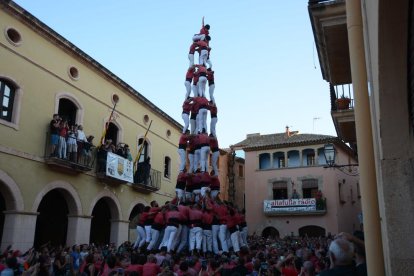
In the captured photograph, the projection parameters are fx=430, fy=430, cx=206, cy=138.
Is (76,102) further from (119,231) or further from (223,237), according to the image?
(223,237)

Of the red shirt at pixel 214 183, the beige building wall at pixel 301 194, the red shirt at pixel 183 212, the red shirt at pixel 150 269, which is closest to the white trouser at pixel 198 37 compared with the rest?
the red shirt at pixel 214 183

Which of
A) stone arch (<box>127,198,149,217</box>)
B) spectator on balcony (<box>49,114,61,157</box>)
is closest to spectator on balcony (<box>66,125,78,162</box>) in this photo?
spectator on balcony (<box>49,114,61,157</box>)

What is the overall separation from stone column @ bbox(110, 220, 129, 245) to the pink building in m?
17.0

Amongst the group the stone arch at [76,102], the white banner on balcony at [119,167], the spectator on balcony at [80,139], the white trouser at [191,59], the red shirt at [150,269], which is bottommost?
the red shirt at [150,269]

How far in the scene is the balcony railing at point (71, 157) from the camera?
17.3m

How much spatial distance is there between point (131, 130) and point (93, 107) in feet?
12.4

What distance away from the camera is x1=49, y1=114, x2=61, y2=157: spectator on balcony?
57.0 feet

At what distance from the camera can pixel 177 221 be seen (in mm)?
14180

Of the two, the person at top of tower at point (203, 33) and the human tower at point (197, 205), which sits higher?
the person at top of tower at point (203, 33)

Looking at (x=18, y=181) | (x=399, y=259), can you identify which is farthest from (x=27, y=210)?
(x=399, y=259)

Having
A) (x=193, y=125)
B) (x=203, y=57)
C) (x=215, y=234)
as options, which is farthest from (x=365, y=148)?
(x=203, y=57)

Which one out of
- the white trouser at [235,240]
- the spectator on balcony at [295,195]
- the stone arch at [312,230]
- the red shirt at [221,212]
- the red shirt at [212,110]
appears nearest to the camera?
the white trouser at [235,240]

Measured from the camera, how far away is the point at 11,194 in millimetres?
15641

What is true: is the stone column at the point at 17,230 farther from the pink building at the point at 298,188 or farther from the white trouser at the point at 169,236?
the pink building at the point at 298,188
